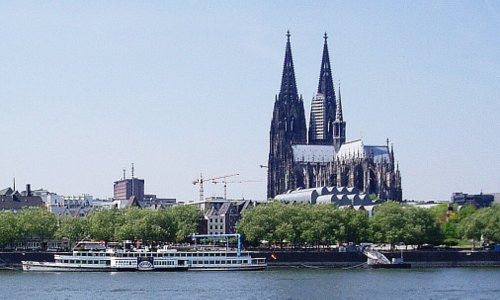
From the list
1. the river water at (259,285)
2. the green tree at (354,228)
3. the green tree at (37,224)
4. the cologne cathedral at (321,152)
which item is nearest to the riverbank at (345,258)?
the green tree at (354,228)

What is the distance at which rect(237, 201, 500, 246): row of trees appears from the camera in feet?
389

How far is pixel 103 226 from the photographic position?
12031cm

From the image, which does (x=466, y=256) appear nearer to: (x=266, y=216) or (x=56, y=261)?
(x=266, y=216)

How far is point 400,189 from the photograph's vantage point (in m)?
162

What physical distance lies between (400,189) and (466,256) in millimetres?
48393

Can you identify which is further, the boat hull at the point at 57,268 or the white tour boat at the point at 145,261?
the white tour boat at the point at 145,261

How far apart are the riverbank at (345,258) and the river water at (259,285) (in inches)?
354

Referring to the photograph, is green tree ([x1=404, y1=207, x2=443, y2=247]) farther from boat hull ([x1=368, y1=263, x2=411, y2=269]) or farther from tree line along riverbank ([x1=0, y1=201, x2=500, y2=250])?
boat hull ([x1=368, y1=263, x2=411, y2=269])

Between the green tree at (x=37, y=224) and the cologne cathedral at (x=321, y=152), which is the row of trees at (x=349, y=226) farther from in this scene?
the cologne cathedral at (x=321, y=152)

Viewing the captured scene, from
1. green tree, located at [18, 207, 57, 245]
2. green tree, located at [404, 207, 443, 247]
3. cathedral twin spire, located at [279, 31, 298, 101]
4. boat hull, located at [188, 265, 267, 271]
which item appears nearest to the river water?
boat hull, located at [188, 265, 267, 271]

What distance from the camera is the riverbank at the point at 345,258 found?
106m

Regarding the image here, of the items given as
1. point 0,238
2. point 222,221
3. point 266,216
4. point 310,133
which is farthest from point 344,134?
point 0,238

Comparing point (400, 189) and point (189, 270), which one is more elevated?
point (400, 189)

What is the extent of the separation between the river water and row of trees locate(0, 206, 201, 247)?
2028 centimetres
